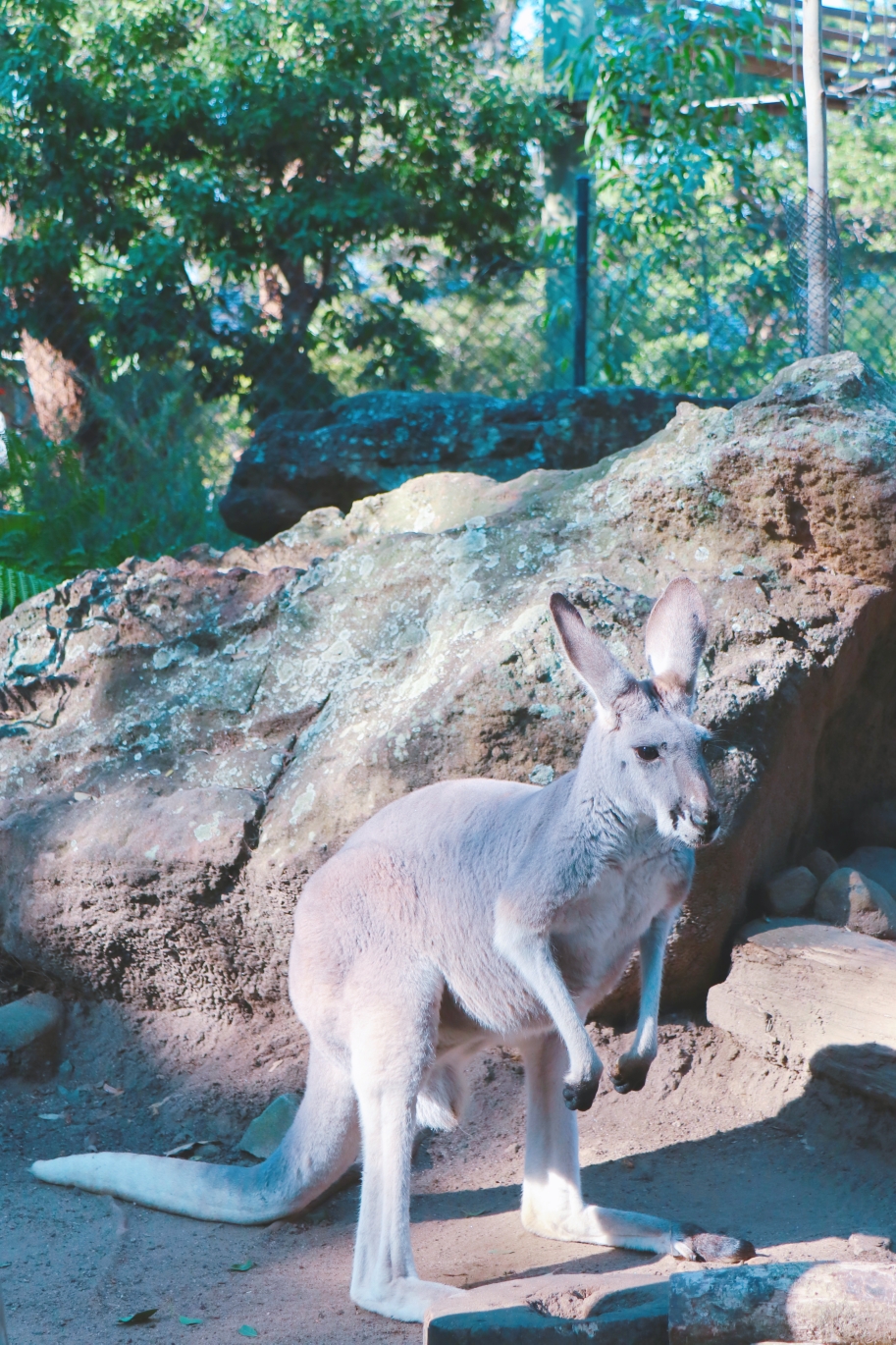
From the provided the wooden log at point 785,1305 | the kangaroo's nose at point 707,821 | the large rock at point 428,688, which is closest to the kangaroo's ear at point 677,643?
the kangaroo's nose at point 707,821

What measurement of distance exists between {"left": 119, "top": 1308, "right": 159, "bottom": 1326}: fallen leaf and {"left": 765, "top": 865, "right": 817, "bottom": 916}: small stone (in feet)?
6.33

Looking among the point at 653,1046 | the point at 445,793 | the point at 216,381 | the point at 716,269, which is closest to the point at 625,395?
the point at 716,269

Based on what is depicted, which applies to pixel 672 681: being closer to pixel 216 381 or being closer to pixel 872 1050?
pixel 872 1050

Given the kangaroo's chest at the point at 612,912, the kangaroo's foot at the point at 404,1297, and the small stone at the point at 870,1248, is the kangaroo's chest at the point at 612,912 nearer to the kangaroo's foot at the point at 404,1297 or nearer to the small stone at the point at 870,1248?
the kangaroo's foot at the point at 404,1297

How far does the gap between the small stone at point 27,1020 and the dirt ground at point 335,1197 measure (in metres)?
0.08

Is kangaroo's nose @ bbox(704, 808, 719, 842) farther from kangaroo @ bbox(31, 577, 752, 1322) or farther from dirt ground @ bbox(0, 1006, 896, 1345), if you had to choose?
dirt ground @ bbox(0, 1006, 896, 1345)

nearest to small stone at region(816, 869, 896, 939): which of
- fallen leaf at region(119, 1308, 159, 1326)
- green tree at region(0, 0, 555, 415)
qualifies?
fallen leaf at region(119, 1308, 159, 1326)

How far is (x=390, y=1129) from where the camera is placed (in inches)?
108

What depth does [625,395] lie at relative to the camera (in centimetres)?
595

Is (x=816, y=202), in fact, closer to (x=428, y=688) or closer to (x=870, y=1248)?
(x=428, y=688)

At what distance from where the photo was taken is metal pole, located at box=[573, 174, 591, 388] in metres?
6.25

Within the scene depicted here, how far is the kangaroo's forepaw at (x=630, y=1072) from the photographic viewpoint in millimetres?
2785

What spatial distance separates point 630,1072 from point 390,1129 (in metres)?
0.55

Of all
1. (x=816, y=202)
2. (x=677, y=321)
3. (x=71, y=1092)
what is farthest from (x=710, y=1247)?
(x=677, y=321)
